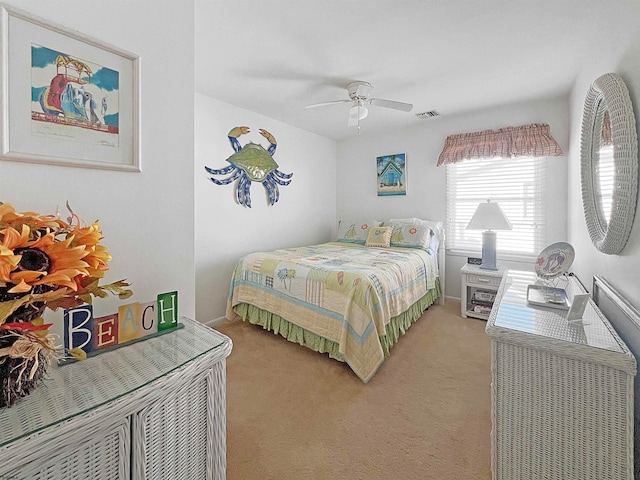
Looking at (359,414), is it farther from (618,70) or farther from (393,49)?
(393,49)

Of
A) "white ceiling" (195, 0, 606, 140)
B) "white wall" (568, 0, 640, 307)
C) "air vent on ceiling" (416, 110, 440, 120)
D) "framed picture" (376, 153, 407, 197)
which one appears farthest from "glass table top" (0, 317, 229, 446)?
"framed picture" (376, 153, 407, 197)

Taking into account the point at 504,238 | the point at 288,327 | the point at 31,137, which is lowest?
the point at 288,327

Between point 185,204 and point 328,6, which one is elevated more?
point 328,6

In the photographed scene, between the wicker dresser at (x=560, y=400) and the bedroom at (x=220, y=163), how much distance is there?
34 centimetres

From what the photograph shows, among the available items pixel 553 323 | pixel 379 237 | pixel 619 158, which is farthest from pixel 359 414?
pixel 379 237

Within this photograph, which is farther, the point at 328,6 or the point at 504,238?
the point at 504,238

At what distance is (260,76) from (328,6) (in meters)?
1.03

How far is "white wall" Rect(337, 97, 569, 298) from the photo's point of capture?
10.00ft

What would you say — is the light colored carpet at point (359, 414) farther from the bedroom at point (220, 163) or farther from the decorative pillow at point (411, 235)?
the decorative pillow at point (411, 235)

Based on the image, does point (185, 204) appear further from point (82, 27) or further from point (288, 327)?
point (288, 327)

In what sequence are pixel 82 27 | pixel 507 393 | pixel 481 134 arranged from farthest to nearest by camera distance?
pixel 481 134 → pixel 507 393 → pixel 82 27

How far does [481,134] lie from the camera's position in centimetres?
338

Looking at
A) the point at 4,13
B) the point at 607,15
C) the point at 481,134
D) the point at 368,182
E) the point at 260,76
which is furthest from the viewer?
the point at 368,182

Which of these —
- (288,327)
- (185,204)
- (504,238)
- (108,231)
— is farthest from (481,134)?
(108,231)
